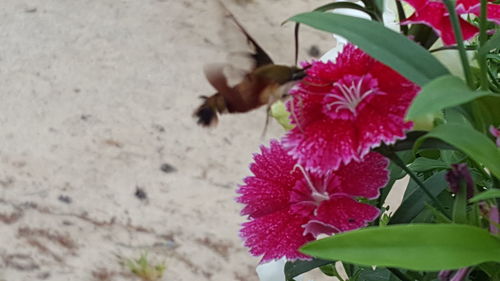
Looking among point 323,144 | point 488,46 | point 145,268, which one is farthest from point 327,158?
point 145,268

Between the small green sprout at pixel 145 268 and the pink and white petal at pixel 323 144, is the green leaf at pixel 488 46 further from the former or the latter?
the small green sprout at pixel 145 268

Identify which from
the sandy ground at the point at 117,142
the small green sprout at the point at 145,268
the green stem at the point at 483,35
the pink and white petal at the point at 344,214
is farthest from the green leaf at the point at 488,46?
the small green sprout at the point at 145,268

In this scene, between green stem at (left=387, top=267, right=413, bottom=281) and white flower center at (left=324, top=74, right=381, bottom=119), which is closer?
white flower center at (left=324, top=74, right=381, bottom=119)

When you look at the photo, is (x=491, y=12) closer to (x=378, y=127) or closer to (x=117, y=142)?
(x=378, y=127)

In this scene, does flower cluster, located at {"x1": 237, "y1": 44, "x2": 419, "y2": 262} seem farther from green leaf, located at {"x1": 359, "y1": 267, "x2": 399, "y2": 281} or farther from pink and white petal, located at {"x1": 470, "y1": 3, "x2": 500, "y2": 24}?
green leaf, located at {"x1": 359, "y1": 267, "x2": 399, "y2": 281}

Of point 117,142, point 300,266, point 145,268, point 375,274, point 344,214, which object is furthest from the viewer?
point 117,142

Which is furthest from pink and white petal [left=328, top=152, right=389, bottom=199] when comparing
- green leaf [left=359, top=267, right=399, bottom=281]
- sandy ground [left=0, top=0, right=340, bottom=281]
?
→ sandy ground [left=0, top=0, right=340, bottom=281]
